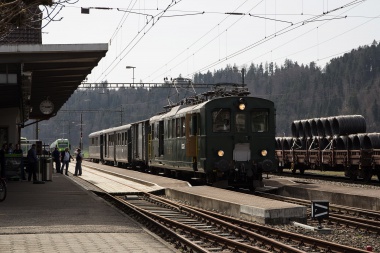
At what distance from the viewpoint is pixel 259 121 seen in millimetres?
24109

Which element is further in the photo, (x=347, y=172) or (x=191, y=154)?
(x=347, y=172)

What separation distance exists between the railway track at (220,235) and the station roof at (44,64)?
478 centimetres

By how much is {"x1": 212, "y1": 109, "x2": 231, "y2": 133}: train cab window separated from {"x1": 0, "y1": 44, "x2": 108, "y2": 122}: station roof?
162 inches

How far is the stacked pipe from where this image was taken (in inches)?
1111

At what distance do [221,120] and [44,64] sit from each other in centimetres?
584

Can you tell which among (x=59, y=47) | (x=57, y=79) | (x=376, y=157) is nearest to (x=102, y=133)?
(x=57, y=79)

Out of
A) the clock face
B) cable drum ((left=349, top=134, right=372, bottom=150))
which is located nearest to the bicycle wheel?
the clock face

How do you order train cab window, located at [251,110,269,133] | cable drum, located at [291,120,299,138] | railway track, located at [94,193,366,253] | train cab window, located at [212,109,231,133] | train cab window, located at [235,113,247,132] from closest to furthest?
1. railway track, located at [94,193,366,253]
2. train cab window, located at [212,109,231,133]
3. train cab window, located at [235,113,247,132]
4. train cab window, located at [251,110,269,133]
5. cable drum, located at [291,120,299,138]

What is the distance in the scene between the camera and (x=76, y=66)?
78.6ft

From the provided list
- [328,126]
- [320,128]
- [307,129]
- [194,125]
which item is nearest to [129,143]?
[307,129]

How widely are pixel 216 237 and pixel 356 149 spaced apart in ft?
57.5

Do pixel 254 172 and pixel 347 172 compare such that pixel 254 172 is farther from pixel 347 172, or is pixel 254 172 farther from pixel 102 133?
pixel 102 133

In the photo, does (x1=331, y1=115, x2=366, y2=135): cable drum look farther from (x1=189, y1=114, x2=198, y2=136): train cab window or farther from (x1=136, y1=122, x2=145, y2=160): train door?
(x1=136, y1=122, x2=145, y2=160): train door

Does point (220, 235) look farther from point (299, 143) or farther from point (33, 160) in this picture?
point (299, 143)
